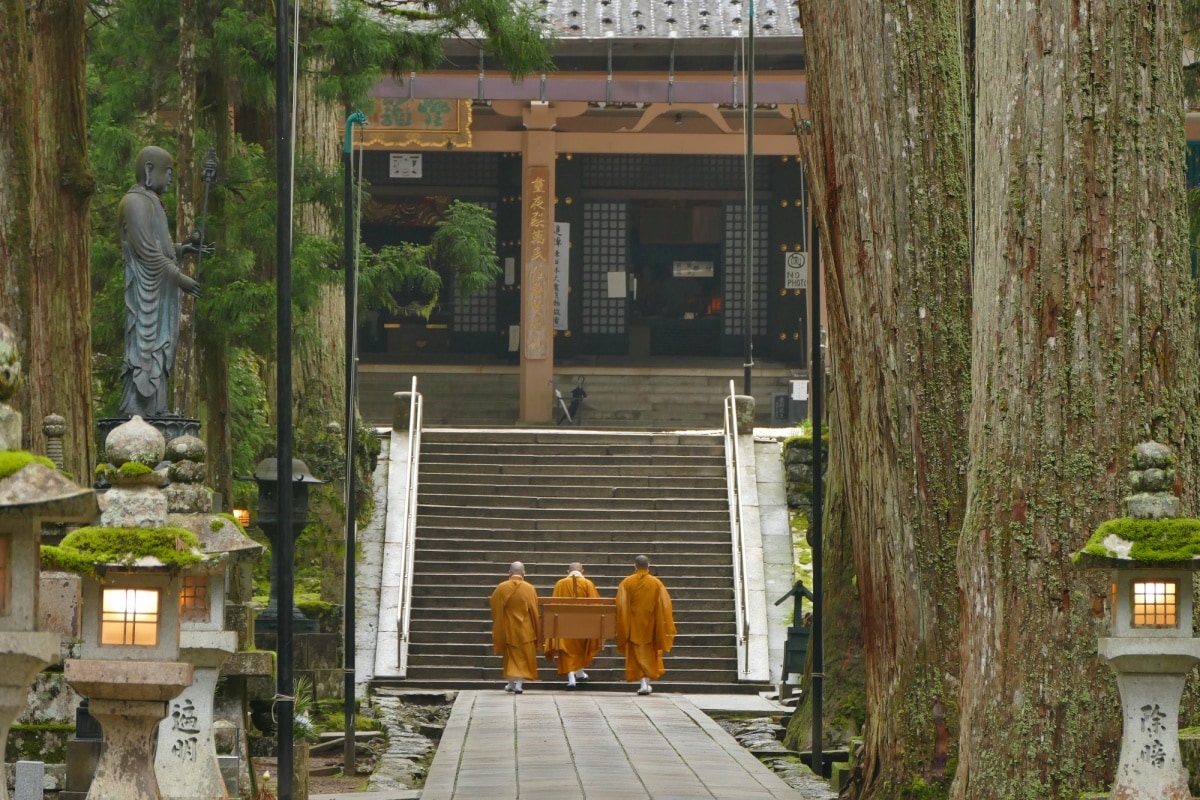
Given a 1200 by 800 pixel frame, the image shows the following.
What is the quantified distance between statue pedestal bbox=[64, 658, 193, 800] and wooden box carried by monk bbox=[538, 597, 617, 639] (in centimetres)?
1208

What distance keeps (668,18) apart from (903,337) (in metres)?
17.8

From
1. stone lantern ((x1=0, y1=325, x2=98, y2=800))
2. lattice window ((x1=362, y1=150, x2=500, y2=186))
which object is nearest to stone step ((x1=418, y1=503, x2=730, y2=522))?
lattice window ((x1=362, y1=150, x2=500, y2=186))

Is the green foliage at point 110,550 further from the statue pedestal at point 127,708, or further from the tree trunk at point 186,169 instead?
the tree trunk at point 186,169

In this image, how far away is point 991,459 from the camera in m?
7.54

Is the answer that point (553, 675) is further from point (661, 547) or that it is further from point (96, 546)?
point (96, 546)

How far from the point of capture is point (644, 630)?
750 inches

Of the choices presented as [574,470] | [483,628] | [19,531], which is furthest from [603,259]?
[19,531]

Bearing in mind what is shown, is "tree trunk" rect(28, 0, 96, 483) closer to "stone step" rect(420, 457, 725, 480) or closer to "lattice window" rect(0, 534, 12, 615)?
"lattice window" rect(0, 534, 12, 615)

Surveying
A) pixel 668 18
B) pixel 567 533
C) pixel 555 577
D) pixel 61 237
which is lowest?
pixel 555 577

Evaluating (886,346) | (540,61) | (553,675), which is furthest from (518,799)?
(553,675)

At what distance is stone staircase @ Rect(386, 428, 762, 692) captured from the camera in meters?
20.1

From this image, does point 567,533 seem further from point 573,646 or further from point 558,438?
point 573,646

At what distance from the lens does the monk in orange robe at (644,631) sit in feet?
62.4

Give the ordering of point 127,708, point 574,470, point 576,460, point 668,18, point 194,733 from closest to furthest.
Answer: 1. point 127,708
2. point 194,733
3. point 574,470
4. point 576,460
5. point 668,18
